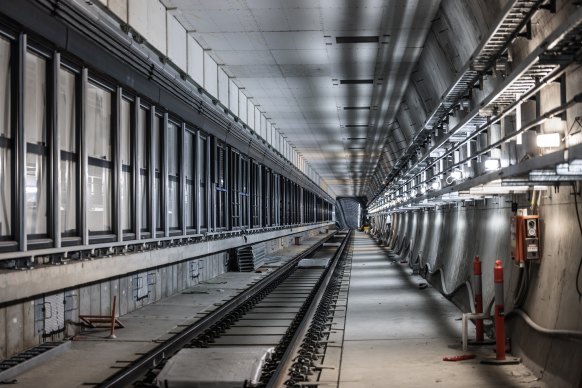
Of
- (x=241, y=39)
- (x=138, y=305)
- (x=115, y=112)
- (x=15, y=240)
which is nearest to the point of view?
(x=15, y=240)

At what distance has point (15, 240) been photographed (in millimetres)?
8672

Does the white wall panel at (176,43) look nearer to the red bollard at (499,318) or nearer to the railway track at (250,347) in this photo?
the railway track at (250,347)

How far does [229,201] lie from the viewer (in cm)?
2319

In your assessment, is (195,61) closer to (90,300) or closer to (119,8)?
(119,8)

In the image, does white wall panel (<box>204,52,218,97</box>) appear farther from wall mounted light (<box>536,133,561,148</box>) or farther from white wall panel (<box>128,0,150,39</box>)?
wall mounted light (<box>536,133,561,148</box>)

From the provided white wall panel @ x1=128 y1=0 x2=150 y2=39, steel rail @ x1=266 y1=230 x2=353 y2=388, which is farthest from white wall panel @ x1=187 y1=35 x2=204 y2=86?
steel rail @ x1=266 y1=230 x2=353 y2=388

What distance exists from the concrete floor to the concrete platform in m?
2.29

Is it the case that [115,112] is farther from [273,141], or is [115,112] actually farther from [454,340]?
[273,141]

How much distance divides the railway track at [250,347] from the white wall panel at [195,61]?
539 cm

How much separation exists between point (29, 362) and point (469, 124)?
7208 millimetres

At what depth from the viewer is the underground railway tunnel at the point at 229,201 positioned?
7.75 metres

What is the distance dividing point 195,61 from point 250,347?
29.2ft

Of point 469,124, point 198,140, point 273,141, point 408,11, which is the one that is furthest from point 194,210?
point 273,141

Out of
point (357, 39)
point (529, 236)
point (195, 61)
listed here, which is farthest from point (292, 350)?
point (195, 61)
